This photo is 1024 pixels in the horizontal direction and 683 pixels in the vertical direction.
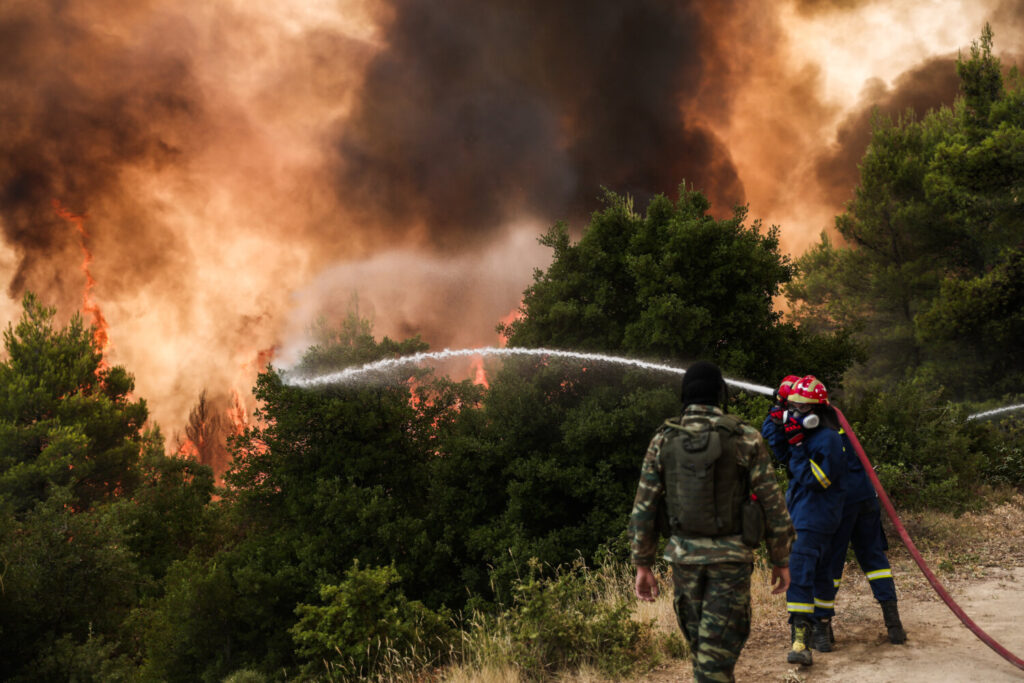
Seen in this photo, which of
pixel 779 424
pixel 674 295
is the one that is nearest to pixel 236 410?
pixel 674 295

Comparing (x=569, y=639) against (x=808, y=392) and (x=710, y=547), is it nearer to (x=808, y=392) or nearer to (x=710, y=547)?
(x=710, y=547)

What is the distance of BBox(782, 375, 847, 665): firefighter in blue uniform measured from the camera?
18.3 feet

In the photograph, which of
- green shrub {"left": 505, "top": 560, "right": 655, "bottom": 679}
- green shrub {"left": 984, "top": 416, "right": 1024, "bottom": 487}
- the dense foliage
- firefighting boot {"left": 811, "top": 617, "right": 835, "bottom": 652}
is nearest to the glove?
firefighting boot {"left": 811, "top": 617, "right": 835, "bottom": 652}

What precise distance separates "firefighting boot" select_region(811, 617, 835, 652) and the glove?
1.67 meters

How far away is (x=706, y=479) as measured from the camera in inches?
156

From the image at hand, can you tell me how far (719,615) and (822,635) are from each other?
266 centimetres

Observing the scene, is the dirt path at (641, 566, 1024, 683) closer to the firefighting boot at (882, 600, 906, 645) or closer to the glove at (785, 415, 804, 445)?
the firefighting boot at (882, 600, 906, 645)

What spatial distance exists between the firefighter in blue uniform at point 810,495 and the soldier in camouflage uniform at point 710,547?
170 cm

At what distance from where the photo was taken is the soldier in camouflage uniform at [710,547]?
12.9 feet

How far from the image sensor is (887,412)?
14.8m

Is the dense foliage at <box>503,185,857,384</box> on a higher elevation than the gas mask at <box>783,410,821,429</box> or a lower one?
higher

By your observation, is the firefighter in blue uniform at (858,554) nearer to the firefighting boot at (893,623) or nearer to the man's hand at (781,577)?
the firefighting boot at (893,623)

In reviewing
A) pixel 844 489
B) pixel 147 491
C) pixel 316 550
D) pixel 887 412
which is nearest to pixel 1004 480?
pixel 887 412

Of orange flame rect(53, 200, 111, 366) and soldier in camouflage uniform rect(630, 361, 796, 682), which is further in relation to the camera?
orange flame rect(53, 200, 111, 366)
